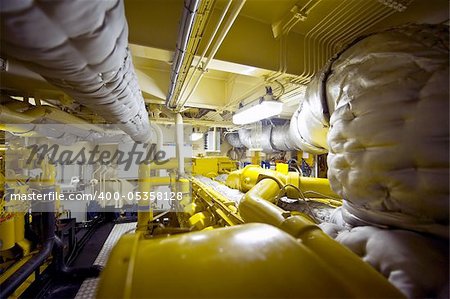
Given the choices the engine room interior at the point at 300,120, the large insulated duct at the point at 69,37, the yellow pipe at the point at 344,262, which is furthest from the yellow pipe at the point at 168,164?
the yellow pipe at the point at 344,262

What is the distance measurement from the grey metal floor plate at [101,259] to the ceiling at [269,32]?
5.41 ft

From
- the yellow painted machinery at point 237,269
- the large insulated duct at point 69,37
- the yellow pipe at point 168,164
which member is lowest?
the yellow painted machinery at point 237,269

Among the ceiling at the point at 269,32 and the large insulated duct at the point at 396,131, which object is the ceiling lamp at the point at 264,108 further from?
the large insulated duct at the point at 396,131

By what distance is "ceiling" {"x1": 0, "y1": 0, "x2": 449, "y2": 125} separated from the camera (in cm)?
132

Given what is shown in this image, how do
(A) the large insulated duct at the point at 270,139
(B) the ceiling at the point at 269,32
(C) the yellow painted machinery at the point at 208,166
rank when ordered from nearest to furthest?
(B) the ceiling at the point at 269,32
(A) the large insulated duct at the point at 270,139
(C) the yellow painted machinery at the point at 208,166

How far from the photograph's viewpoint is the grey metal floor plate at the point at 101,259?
271 centimetres

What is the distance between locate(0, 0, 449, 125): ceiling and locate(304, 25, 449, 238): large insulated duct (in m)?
0.76

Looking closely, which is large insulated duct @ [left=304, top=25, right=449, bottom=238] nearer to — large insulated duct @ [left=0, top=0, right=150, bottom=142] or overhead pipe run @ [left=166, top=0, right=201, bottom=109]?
overhead pipe run @ [left=166, top=0, right=201, bottom=109]

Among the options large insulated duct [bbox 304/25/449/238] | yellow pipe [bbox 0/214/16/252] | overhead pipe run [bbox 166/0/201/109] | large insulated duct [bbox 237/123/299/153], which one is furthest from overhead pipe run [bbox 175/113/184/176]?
large insulated duct [bbox 304/25/449/238]

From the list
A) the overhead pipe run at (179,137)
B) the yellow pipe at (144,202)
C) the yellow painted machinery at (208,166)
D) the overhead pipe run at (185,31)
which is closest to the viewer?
the overhead pipe run at (185,31)

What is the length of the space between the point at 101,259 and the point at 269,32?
13.8 ft

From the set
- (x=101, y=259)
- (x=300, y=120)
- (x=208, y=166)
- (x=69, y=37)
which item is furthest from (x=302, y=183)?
(x=101, y=259)

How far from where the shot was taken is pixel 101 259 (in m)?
3.47

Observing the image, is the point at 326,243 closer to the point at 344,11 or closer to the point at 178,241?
the point at 178,241
